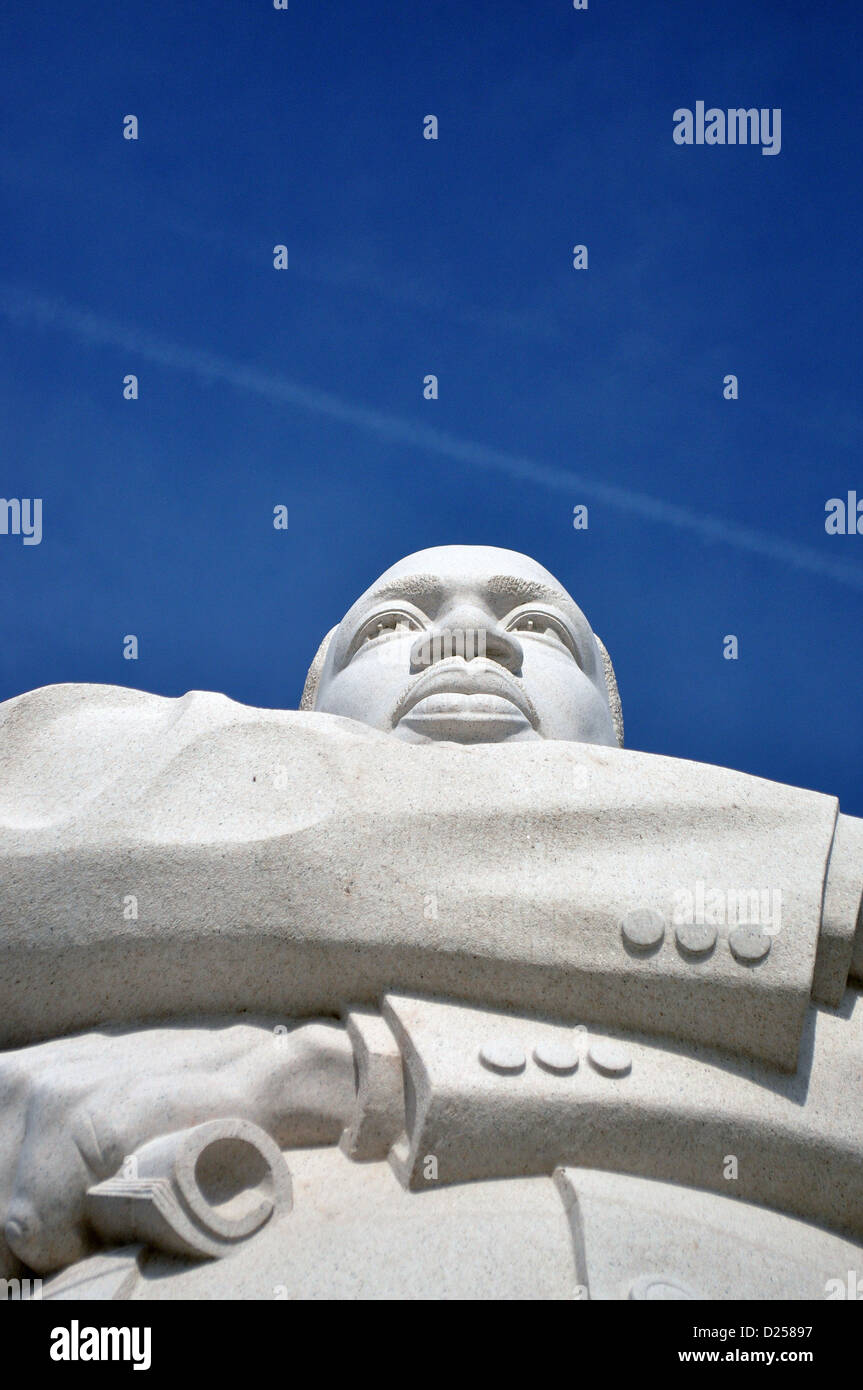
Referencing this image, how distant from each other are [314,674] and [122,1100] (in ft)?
15.3

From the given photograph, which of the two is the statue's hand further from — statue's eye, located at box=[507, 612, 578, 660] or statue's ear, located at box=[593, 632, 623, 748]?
statue's ear, located at box=[593, 632, 623, 748]

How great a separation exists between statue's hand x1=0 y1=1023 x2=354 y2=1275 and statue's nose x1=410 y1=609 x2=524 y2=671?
219 cm

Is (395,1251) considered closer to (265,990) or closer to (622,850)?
(265,990)

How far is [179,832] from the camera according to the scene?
3006 mm

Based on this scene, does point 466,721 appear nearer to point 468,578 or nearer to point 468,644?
point 468,644

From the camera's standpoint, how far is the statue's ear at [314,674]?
700 cm

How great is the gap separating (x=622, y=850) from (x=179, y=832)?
4.13ft

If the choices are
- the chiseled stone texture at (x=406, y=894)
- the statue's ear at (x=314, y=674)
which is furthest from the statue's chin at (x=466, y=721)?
the statue's ear at (x=314, y=674)

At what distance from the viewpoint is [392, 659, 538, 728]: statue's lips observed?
4.31 m

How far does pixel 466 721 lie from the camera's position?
4258 millimetres

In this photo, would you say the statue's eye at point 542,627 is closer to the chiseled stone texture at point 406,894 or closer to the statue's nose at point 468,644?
the statue's nose at point 468,644

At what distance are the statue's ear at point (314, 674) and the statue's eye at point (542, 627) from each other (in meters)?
1.85

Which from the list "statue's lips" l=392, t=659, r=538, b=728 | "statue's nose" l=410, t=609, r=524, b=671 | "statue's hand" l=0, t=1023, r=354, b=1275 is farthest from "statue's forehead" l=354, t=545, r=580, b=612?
"statue's hand" l=0, t=1023, r=354, b=1275
